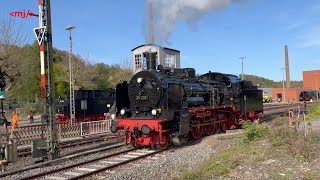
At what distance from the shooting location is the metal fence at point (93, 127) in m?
21.4

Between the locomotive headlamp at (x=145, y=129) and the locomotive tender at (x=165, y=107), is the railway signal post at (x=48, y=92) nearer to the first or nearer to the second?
the locomotive tender at (x=165, y=107)

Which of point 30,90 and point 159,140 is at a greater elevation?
point 30,90

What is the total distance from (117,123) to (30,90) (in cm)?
4467

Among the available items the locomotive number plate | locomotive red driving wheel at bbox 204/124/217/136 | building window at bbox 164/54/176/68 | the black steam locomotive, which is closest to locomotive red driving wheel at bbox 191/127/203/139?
locomotive red driving wheel at bbox 204/124/217/136

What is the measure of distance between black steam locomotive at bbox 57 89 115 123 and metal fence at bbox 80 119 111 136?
584 centimetres

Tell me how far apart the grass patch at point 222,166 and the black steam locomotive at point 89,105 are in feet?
64.1

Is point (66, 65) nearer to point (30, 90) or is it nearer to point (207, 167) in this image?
point (30, 90)

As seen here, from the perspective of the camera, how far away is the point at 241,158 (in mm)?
10375

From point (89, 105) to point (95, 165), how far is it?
62.5ft

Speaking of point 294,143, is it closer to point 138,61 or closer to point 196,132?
point 196,132

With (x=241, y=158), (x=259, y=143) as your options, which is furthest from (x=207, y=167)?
(x=259, y=143)

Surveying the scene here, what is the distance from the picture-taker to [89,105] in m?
30.9

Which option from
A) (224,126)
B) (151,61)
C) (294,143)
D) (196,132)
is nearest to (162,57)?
(224,126)

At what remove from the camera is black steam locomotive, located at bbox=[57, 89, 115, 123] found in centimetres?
2991
